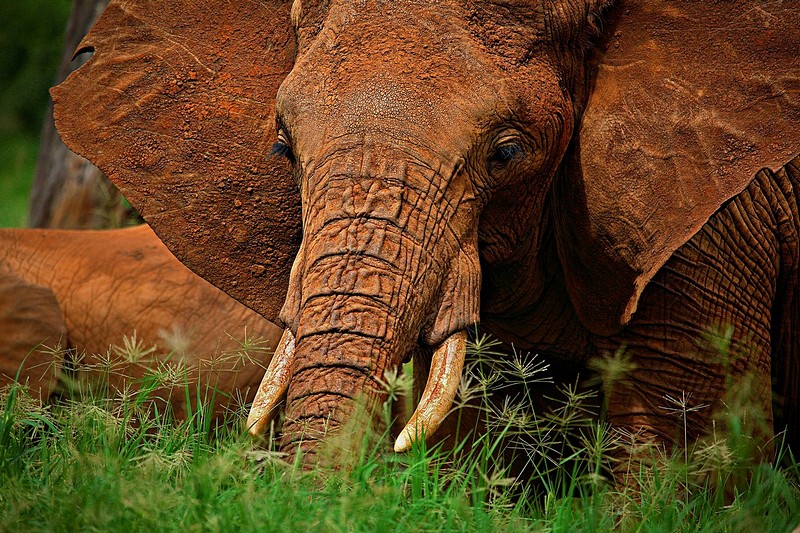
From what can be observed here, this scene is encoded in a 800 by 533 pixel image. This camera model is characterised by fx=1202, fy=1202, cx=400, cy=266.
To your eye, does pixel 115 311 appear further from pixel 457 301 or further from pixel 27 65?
pixel 27 65

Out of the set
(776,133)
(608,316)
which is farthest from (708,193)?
(608,316)

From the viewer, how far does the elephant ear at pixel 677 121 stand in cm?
340

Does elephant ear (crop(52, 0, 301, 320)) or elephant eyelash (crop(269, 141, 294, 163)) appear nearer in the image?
elephant eyelash (crop(269, 141, 294, 163))

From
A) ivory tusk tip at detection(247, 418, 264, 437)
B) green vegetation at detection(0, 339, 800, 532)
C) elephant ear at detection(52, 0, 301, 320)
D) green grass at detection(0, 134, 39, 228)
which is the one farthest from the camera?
green grass at detection(0, 134, 39, 228)

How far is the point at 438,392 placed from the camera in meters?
2.95

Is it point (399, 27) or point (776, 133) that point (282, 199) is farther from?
point (776, 133)

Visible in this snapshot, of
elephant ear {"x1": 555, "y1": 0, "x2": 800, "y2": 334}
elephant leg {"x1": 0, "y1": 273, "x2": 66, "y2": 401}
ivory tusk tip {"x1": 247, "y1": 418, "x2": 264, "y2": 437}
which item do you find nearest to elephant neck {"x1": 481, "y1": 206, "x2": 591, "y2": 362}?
elephant ear {"x1": 555, "y1": 0, "x2": 800, "y2": 334}

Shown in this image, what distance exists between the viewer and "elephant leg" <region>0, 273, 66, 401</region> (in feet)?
16.1

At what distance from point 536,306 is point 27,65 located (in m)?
15.3

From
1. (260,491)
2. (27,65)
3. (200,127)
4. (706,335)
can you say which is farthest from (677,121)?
(27,65)

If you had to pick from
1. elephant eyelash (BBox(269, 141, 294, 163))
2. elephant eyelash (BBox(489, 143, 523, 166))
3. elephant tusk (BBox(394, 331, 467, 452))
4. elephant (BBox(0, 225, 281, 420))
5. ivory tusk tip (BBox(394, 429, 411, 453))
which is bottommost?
elephant (BBox(0, 225, 281, 420))

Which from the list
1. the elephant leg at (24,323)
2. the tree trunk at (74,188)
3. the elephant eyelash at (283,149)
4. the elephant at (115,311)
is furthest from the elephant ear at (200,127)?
the tree trunk at (74,188)

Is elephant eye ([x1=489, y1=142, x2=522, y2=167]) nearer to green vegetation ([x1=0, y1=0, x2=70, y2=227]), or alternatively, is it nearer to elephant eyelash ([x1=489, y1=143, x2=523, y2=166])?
elephant eyelash ([x1=489, y1=143, x2=523, y2=166])

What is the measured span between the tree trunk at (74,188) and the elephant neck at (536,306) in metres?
3.50
